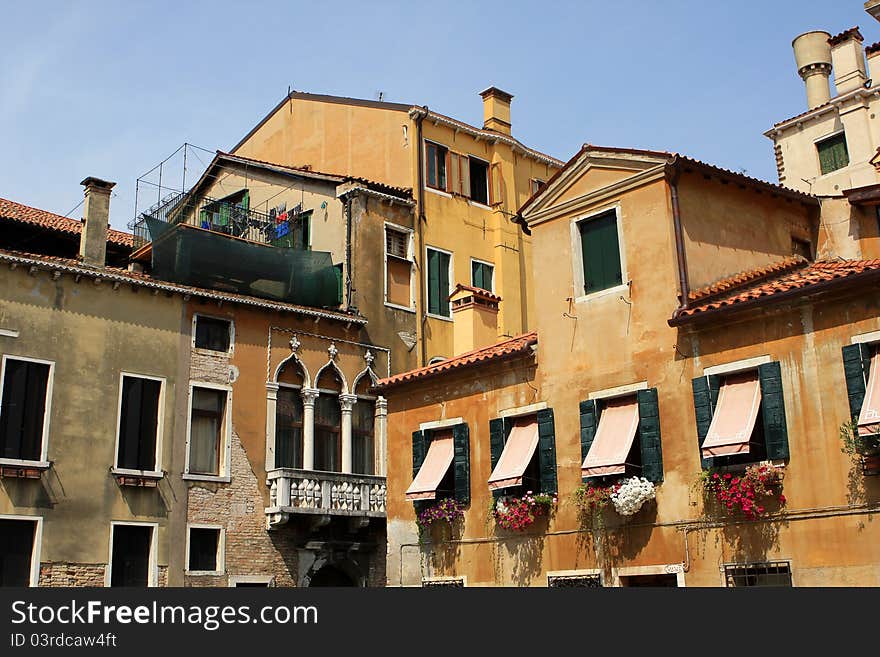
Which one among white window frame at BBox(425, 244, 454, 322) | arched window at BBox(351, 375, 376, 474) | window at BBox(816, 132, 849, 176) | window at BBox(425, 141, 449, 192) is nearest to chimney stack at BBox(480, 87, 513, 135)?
window at BBox(425, 141, 449, 192)

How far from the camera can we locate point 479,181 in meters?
29.2

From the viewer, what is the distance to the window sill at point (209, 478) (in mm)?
21484

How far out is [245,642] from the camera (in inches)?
282

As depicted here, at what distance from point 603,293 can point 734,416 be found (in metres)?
3.28

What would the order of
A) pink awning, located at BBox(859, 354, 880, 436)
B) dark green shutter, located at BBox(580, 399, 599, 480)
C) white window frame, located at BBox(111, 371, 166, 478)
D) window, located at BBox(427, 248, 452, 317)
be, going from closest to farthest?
pink awning, located at BBox(859, 354, 880, 436), dark green shutter, located at BBox(580, 399, 599, 480), white window frame, located at BBox(111, 371, 166, 478), window, located at BBox(427, 248, 452, 317)

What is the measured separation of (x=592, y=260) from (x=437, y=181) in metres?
11.8

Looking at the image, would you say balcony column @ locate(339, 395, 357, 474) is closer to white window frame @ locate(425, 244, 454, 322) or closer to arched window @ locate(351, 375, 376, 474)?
arched window @ locate(351, 375, 376, 474)

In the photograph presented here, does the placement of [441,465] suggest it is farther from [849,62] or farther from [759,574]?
[849,62]

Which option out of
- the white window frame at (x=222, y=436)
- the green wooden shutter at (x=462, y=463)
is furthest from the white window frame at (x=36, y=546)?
the green wooden shutter at (x=462, y=463)

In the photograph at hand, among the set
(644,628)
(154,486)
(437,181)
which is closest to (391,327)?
(437,181)

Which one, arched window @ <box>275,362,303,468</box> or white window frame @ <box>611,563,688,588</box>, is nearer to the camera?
white window frame @ <box>611,563,688,588</box>

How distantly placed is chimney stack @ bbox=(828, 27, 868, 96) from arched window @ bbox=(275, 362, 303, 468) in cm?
2085

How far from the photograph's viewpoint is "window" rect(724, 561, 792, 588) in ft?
43.5

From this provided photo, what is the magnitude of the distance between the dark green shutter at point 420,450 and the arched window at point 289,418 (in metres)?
5.69
